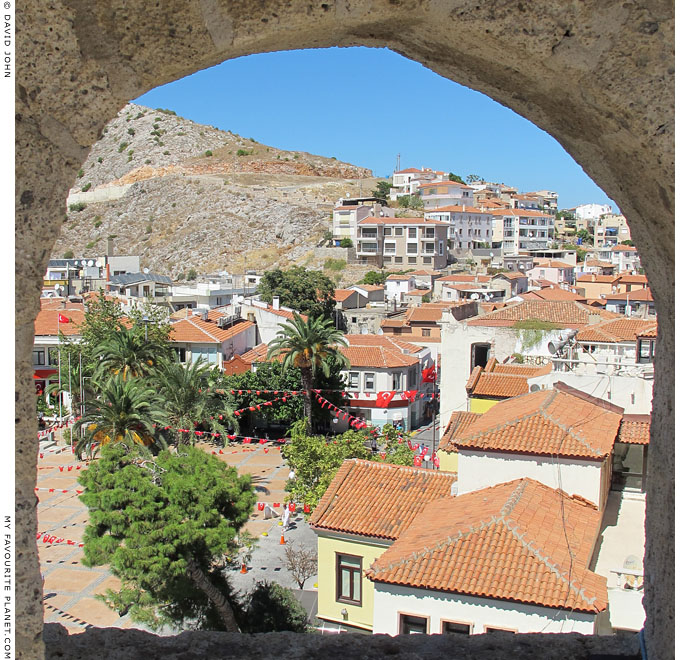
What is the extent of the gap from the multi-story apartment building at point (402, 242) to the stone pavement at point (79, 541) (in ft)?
118

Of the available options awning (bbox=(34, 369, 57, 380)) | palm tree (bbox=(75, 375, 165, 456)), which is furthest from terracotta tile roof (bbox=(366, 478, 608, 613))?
awning (bbox=(34, 369, 57, 380))

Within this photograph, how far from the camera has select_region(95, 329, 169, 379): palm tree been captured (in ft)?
74.4

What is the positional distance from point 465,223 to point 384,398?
44.4 m

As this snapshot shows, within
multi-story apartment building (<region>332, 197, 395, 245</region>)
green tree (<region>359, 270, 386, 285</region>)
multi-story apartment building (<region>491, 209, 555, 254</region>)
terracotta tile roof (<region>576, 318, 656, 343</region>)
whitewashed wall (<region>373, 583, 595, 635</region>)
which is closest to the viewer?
whitewashed wall (<region>373, 583, 595, 635</region>)

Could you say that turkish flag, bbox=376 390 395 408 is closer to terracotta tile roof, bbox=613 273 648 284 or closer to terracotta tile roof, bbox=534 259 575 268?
terracotta tile roof, bbox=613 273 648 284

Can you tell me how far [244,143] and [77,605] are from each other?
300ft

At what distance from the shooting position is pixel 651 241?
1.81 meters

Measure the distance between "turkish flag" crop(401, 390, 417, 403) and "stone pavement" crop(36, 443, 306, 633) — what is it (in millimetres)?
6023

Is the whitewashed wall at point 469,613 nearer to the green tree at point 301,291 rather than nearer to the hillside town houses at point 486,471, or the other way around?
the hillside town houses at point 486,471

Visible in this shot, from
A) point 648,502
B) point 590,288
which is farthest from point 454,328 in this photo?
point 590,288

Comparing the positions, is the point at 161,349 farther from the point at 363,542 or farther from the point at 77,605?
the point at 363,542

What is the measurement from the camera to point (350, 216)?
64938 millimetres


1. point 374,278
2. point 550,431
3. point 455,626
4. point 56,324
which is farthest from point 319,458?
point 374,278

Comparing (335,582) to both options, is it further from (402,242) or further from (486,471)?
(402,242)
